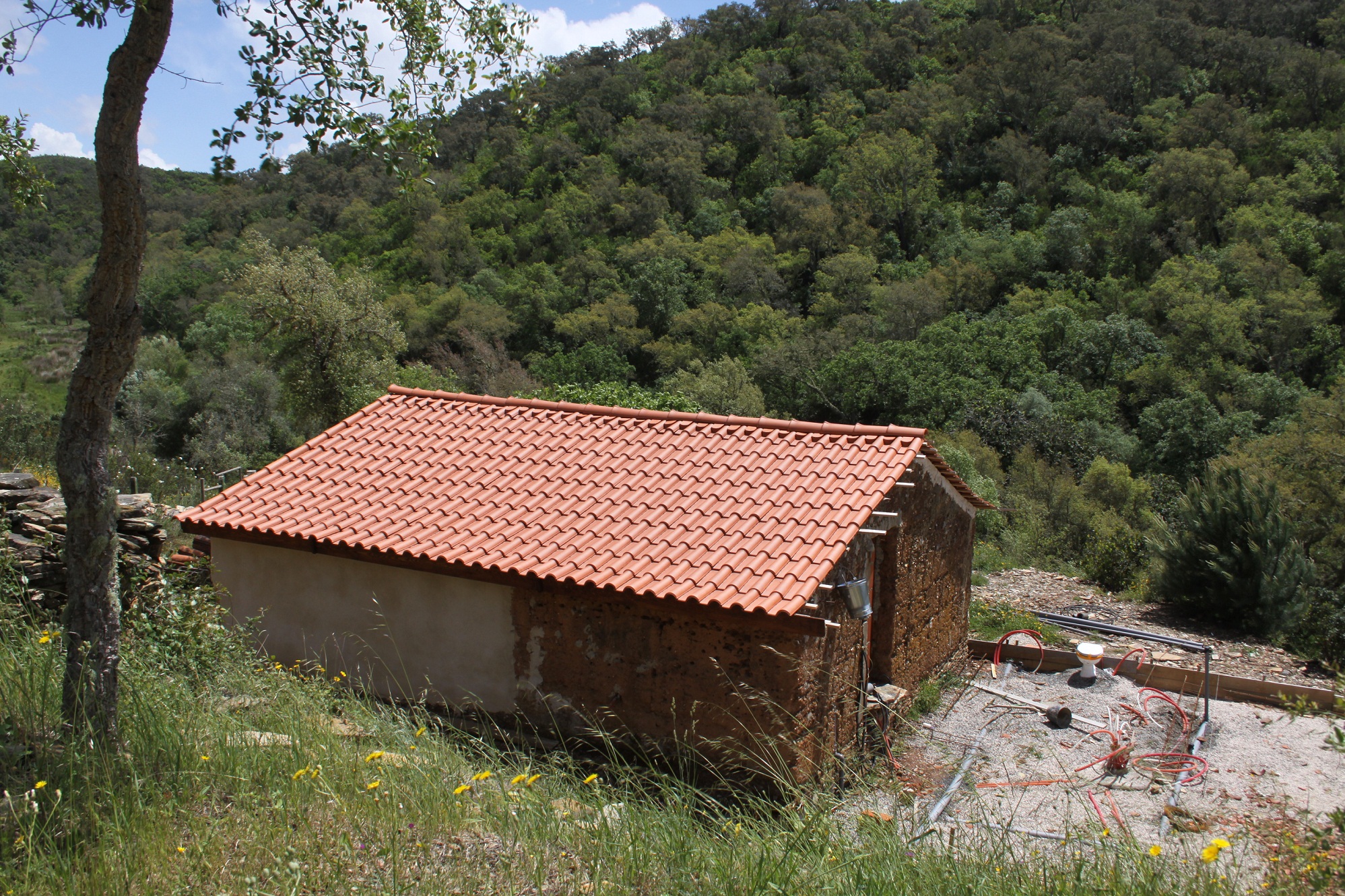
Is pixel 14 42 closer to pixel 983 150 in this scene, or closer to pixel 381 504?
pixel 381 504

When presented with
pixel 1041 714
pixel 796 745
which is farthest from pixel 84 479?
pixel 1041 714

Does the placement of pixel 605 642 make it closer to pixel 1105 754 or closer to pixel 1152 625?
pixel 1105 754

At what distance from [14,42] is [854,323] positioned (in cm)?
3746

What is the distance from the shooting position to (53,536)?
22.0 ft

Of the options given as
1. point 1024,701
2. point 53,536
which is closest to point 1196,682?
point 1024,701

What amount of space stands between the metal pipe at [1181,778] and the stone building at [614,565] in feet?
8.23

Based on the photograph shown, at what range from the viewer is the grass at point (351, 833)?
3.04 metres

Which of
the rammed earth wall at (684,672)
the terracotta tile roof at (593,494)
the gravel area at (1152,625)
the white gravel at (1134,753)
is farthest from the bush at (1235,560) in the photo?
the rammed earth wall at (684,672)

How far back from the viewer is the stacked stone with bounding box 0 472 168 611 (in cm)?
747

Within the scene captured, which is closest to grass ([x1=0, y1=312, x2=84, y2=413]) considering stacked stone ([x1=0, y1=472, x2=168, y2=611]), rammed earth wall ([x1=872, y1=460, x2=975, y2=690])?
stacked stone ([x1=0, y1=472, x2=168, y2=611])

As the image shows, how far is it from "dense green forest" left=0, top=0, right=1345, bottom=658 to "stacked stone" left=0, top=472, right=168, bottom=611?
11.0m

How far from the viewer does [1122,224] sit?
42562 mm

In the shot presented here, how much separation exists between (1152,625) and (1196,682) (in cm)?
332

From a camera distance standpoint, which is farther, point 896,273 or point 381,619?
point 896,273
